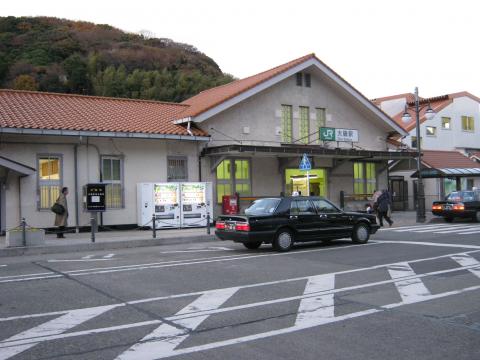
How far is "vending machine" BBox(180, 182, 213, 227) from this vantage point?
21641 millimetres

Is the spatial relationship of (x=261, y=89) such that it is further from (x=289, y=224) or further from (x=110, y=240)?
(x=289, y=224)

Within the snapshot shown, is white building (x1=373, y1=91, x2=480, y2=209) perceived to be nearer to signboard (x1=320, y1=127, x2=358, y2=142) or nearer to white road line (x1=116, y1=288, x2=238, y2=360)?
signboard (x1=320, y1=127, x2=358, y2=142)

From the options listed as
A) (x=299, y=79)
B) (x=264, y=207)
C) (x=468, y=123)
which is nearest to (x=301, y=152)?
(x=299, y=79)

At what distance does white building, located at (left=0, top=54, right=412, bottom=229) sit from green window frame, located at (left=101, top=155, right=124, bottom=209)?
0.13ft

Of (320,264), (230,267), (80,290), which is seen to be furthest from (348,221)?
(80,290)

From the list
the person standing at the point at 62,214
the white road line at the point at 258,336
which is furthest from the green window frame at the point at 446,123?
the white road line at the point at 258,336

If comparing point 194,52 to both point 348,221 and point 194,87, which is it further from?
point 348,221

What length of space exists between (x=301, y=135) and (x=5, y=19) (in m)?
90.5

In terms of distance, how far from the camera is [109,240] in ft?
56.3

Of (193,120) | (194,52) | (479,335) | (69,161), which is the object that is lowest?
(479,335)

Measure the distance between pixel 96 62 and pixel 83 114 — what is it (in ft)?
205

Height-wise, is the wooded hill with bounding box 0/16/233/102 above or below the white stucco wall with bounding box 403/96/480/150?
above

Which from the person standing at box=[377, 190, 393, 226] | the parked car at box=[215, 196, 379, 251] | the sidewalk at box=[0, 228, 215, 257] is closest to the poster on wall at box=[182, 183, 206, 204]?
the sidewalk at box=[0, 228, 215, 257]

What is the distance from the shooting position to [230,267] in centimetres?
1171
